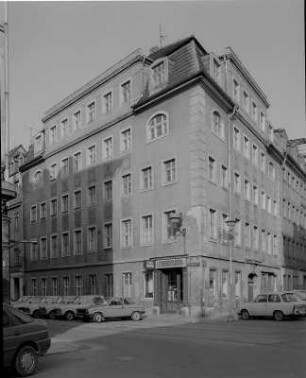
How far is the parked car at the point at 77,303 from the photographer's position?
14.0 metres

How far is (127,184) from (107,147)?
3207mm

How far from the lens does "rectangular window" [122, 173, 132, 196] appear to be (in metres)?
11.0

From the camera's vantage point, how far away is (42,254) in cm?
786

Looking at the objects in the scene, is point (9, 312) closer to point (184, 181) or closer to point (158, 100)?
point (158, 100)

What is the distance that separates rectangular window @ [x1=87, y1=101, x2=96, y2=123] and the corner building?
0.09 ft

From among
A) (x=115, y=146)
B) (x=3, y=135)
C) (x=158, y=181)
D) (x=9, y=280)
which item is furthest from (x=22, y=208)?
(x=158, y=181)

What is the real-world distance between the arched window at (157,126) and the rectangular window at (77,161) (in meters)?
6.13

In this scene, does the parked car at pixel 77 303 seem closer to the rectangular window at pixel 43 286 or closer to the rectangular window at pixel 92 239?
the rectangular window at pixel 92 239

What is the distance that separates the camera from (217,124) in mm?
12594

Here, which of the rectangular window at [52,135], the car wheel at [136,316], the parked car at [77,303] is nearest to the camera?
the rectangular window at [52,135]

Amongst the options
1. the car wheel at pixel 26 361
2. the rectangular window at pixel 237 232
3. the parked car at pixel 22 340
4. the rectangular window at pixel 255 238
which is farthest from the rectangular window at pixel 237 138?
the car wheel at pixel 26 361

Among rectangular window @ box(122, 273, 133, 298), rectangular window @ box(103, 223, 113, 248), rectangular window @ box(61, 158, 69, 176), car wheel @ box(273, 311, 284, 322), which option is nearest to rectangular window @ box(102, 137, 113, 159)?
rectangular window @ box(61, 158, 69, 176)

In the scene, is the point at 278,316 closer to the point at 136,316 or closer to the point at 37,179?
the point at 136,316

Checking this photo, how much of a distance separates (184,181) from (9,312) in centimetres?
1319
